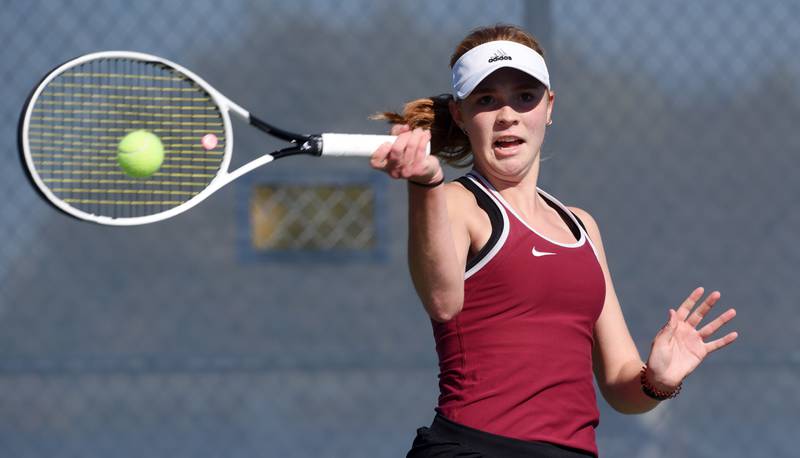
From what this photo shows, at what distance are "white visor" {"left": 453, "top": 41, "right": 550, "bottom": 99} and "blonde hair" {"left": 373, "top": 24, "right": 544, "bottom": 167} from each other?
6cm

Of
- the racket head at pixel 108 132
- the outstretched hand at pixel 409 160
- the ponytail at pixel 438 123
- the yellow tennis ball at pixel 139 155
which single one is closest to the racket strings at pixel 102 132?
the racket head at pixel 108 132

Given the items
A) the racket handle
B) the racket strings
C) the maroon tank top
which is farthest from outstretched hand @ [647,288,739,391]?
the racket strings

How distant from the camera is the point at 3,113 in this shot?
14.9ft

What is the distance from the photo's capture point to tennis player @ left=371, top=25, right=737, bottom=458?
7.49 ft

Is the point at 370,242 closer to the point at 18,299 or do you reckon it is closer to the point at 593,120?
the point at 593,120

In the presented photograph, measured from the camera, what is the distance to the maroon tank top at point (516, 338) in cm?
228

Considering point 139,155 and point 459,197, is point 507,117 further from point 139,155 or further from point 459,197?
point 139,155

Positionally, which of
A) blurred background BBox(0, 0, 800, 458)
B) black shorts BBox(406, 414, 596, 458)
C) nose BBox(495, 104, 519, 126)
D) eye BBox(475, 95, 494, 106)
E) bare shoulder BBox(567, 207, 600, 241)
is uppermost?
blurred background BBox(0, 0, 800, 458)

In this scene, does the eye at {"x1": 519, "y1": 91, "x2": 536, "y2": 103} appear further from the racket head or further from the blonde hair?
the racket head

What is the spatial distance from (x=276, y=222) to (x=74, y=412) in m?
2.57

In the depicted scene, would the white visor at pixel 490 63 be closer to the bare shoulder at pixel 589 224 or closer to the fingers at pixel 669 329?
the bare shoulder at pixel 589 224

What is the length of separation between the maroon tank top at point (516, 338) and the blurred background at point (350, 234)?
1.96 meters

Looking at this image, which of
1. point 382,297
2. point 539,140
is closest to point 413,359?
point 539,140

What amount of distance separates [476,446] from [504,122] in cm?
60
